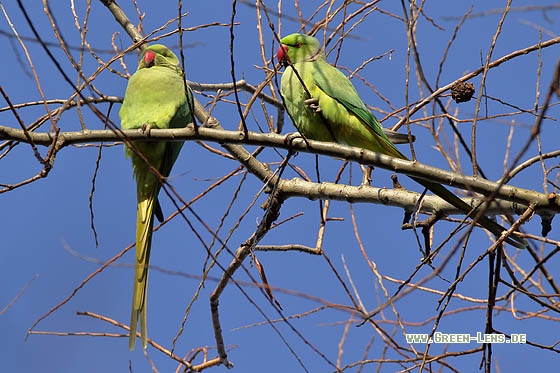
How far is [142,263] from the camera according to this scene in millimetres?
3820

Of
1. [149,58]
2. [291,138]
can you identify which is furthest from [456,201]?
[149,58]

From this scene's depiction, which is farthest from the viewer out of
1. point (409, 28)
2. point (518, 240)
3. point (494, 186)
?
point (518, 240)

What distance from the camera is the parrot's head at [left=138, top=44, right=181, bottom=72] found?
A: 4672mm

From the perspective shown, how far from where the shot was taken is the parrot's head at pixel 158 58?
184 inches

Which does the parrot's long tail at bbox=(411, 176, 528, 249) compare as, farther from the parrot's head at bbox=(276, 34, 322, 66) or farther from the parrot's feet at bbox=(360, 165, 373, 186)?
the parrot's head at bbox=(276, 34, 322, 66)

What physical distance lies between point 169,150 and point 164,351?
1.44 metres

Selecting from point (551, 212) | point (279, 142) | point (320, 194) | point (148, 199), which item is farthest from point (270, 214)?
point (551, 212)

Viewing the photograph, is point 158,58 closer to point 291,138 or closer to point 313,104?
point 313,104

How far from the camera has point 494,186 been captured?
251 centimetres

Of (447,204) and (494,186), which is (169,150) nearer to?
(447,204)

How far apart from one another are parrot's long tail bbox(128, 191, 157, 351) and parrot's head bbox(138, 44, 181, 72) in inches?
46.0

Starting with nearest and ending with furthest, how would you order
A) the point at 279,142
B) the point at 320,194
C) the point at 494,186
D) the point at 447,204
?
the point at 494,186 < the point at 279,142 < the point at 447,204 < the point at 320,194

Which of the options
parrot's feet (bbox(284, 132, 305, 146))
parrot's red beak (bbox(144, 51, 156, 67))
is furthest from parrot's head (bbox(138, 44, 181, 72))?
parrot's feet (bbox(284, 132, 305, 146))

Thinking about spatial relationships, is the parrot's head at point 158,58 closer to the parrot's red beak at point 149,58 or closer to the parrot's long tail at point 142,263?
the parrot's red beak at point 149,58
